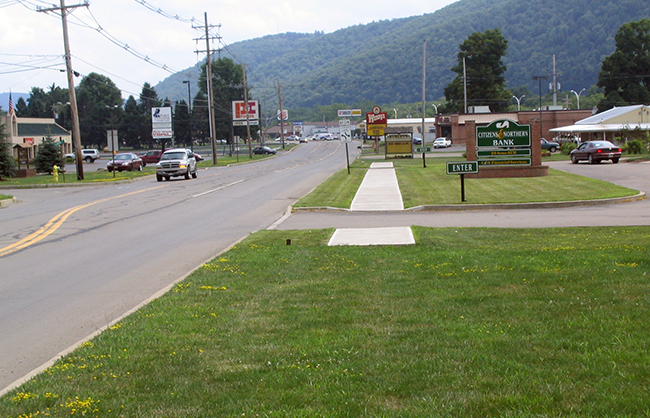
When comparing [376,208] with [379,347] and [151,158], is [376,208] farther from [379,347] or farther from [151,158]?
[151,158]

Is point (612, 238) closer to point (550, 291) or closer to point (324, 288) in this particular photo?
point (550, 291)

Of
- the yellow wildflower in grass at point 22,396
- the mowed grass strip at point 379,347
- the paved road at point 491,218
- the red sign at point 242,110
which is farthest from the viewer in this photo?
the red sign at point 242,110

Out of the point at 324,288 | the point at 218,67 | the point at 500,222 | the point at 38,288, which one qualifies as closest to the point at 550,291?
the point at 324,288

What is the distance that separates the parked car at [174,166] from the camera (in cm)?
4019

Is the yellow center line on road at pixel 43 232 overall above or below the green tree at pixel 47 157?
below

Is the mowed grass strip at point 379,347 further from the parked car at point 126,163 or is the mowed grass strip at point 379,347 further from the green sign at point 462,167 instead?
the parked car at point 126,163

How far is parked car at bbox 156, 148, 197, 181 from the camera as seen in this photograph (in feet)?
132

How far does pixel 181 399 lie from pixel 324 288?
4.07m

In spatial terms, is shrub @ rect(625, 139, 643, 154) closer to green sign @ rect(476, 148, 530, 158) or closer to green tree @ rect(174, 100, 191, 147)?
green sign @ rect(476, 148, 530, 158)

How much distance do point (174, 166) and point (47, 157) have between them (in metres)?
16.5

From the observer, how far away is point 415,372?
505 centimetres

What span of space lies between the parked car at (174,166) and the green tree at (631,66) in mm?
80112

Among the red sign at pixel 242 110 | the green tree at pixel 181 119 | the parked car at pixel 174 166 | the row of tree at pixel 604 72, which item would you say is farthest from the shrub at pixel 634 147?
the green tree at pixel 181 119

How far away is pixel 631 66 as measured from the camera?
100750 millimetres
